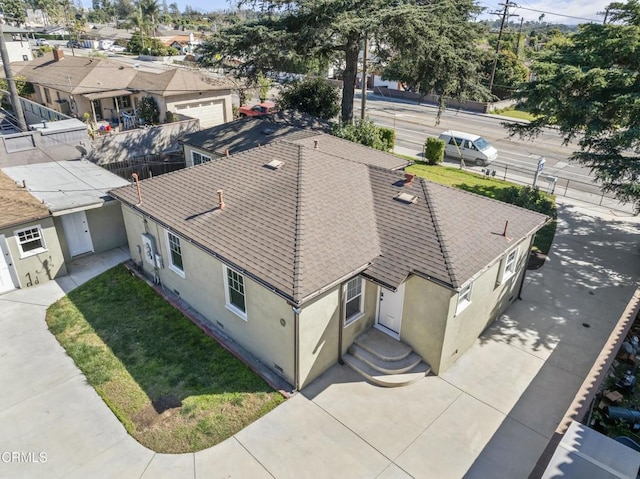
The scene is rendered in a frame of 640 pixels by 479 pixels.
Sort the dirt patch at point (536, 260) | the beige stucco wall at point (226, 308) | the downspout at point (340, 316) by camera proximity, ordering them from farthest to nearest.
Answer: the dirt patch at point (536, 260) → the downspout at point (340, 316) → the beige stucco wall at point (226, 308)

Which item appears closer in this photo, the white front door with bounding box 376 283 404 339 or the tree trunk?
the white front door with bounding box 376 283 404 339

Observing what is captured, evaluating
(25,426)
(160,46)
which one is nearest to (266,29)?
(25,426)

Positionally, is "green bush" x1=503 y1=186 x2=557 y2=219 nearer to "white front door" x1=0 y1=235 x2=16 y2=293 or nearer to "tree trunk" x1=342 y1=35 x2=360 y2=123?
"tree trunk" x1=342 y1=35 x2=360 y2=123

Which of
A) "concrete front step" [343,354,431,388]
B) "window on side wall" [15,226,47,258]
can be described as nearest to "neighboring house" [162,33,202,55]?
"window on side wall" [15,226,47,258]

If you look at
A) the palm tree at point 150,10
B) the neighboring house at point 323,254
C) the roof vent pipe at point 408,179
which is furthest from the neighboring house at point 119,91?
the palm tree at point 150,10

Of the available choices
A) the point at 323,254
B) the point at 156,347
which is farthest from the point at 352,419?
the point at 156,347

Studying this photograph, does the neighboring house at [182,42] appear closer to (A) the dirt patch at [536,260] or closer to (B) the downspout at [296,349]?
(A) the dirt patch at [536,260]

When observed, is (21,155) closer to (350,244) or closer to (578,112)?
(350,244)
